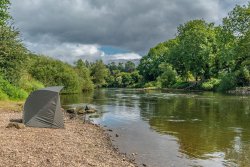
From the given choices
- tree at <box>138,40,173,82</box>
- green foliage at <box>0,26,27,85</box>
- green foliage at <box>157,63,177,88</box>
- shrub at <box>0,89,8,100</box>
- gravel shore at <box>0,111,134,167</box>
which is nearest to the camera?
gravel shore at <box>0,111,134,167</box>

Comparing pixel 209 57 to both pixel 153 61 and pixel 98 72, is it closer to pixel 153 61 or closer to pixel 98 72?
pixel 153 61

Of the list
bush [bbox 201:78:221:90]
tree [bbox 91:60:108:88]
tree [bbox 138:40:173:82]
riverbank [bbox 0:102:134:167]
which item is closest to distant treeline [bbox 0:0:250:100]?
bush [bbox 201:78:221:90]

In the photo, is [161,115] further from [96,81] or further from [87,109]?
[96,81]

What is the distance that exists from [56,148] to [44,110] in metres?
7.52

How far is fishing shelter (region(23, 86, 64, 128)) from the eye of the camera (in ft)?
76.4

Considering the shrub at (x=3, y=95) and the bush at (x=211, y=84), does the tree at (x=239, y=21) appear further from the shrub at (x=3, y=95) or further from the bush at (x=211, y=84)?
the shrub at (x=3, y=95)

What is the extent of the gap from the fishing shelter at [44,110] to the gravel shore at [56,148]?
1.06 meters

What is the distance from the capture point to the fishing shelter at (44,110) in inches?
917

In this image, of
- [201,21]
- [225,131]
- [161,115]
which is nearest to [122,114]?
[161,115]

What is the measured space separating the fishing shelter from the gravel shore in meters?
1.06

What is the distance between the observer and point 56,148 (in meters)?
16.5

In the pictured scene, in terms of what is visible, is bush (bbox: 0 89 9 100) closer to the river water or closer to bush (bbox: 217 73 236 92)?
the river water

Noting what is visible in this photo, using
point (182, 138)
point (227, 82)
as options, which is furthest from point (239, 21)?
point (182, 138)

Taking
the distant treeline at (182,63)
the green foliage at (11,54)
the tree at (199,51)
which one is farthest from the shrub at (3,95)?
the tree at (199,51)
